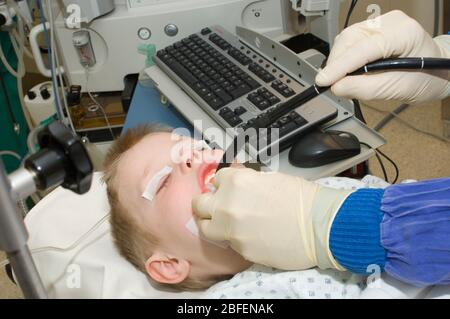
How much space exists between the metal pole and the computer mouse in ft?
2.01

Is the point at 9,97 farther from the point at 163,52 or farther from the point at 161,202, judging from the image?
the point at 161,202

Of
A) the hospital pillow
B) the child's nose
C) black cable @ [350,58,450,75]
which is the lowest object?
the hospital pillow

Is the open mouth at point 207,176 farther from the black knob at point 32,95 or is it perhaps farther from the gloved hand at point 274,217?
the black knob at point 32,95

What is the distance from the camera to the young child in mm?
956

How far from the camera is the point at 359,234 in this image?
714 millimetres

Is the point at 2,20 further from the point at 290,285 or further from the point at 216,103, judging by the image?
the point at 290,285

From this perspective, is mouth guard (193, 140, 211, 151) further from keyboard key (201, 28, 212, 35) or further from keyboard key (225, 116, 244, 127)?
keyboard key (201, 28, 212, 35)

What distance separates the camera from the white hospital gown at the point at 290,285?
33.6 inches

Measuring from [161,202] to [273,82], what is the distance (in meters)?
0.38

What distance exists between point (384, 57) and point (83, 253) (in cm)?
72

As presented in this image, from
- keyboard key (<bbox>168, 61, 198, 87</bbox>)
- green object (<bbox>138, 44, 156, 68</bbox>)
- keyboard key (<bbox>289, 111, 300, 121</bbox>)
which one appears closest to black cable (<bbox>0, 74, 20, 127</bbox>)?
green object (<bbox>138, 44, 156, 68</bbox>)

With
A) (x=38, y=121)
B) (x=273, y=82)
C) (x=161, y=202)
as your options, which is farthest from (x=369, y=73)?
(x=38, y=121)

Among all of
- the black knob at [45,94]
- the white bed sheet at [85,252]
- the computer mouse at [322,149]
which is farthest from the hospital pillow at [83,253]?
the black knob at [45,94]

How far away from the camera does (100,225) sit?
3.69ft
